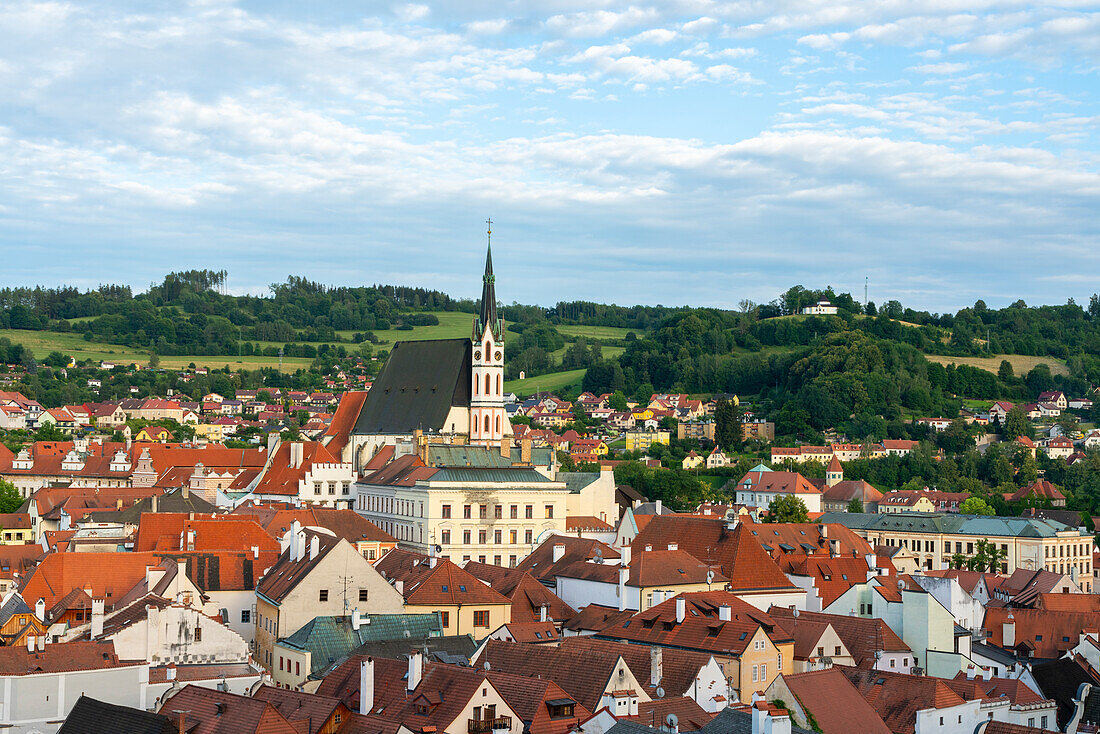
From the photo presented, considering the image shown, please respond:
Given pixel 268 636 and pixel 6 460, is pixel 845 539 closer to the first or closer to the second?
pixel 268 636

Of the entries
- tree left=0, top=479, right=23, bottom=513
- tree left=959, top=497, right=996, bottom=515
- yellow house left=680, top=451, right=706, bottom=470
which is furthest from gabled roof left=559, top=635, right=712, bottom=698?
yellow house left=680, top=451, right=706, bottom=470

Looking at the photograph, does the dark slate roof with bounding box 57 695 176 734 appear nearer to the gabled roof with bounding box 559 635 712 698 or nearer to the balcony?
the balcony

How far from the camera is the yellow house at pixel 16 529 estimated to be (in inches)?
3836

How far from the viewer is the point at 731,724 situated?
39.0 meters

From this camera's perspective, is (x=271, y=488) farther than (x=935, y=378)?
No

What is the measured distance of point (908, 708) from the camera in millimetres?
45469

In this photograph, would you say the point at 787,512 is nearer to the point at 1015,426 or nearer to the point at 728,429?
the point at 728,429

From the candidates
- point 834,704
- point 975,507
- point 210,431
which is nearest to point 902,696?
point 834,704

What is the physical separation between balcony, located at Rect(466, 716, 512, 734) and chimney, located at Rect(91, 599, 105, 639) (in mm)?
16886

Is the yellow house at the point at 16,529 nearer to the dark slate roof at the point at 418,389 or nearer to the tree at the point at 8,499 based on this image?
the tree at the point at 8,499

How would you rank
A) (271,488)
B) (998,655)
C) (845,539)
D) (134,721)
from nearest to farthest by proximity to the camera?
1. (134,721)
2. (998,655)
3. (845,539)
4. (271,488)

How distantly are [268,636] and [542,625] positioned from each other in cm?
1107

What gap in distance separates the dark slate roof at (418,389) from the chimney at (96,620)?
52.4m

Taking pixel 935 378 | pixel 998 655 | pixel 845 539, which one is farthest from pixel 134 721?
pixel 935 378
